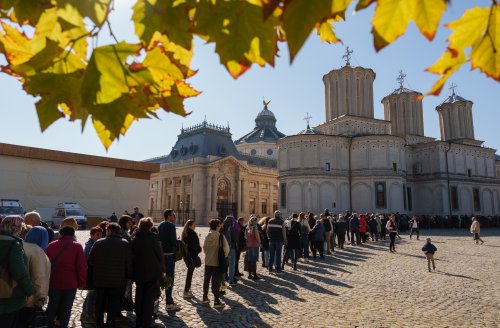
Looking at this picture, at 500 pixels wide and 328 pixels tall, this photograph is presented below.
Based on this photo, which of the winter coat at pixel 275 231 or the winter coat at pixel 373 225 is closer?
the winter coat at pixel 275 231

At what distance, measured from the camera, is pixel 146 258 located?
6066 mm

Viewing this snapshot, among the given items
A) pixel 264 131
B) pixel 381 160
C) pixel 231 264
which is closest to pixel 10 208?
pixel 231 264

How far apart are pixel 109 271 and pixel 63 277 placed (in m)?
0.72

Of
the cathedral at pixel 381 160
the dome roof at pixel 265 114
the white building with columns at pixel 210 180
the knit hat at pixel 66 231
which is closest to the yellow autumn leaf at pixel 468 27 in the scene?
the knit hat at pixel 66 231

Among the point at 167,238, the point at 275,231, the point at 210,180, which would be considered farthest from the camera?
the point at 210,180

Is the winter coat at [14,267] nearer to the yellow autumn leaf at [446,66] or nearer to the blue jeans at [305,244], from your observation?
the yellow autumn leaf at [446,66]

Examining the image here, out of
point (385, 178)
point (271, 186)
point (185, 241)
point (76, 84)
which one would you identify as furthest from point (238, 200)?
point (76, 84)

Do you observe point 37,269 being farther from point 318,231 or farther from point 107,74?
point 318,231

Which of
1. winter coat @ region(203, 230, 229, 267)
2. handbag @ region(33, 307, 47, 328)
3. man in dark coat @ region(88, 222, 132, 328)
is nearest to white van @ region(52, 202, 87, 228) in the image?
winter coat @ region(203, 230, 229, 267)

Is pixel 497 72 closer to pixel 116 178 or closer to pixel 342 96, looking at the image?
pixel 116 178

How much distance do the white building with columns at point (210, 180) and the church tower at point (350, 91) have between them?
1945 centimetres

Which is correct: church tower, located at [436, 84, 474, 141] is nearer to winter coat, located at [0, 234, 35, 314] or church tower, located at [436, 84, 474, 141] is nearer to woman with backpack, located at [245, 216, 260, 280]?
woman with backpack, located at [245, 216, 260, 280]

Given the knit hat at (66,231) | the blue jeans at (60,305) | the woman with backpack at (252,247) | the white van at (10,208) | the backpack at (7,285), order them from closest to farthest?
the backpack at (7,285)
the blue jeans at (60,305)
the knit hat at (66,231)
the woman with backpack at (252,247)
the white van at (10,208)

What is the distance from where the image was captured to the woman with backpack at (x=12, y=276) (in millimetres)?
3867
